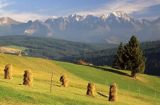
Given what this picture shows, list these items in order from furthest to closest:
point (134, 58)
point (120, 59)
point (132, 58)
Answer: point (120, 59)
point (132, 58)
point (134, 58)

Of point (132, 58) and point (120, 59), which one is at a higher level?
point (132, 58)

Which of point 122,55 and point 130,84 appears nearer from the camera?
point 130,84

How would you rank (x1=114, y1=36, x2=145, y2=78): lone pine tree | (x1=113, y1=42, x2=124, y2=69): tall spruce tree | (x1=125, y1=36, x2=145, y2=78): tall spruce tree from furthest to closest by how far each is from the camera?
(x1=113, y1=42, x2=124, y2=69): tall spruce tree
(x1=114, y1=36, x2=145, y2=78): lone pine tree
(x1=125, y1=36, x2=145, y2=78): tall spruce tree

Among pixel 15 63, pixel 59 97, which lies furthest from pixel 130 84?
pixel 59 97

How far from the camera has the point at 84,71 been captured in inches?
4360

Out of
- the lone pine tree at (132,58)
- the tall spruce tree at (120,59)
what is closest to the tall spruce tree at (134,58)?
the lone pine tree at (132,58)

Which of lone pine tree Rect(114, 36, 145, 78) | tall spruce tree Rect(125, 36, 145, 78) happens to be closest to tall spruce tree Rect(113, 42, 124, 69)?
lone pine tree Rect(114, 36, 145, 78)

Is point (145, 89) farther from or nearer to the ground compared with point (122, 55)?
nearer to the ground

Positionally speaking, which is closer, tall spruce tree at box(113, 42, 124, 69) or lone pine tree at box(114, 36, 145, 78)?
lone pine tree at box(114, 36, 145, 78)

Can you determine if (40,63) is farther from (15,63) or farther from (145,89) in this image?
(145,89)

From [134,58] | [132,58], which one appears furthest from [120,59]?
[134,58]

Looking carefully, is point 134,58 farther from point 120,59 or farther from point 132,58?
point 120,59

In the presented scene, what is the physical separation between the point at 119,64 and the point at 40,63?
30576 millimetres

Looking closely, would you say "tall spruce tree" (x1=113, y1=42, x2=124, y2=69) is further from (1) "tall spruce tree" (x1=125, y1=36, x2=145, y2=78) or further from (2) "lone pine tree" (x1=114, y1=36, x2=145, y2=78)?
(1) "tall spruce tree" (x1=125, y1=36, x2=145, y2=78)
